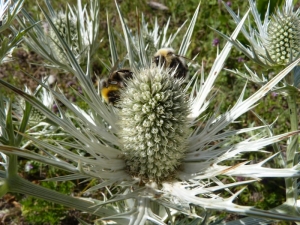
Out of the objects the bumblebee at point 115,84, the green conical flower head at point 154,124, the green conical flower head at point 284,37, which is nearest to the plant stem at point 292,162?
the green conical flower head at point 284,37

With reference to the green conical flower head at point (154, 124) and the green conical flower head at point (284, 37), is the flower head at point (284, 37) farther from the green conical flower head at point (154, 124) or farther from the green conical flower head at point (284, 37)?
the green conical flower head at point (154, 124)

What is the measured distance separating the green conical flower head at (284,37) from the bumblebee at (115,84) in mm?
767

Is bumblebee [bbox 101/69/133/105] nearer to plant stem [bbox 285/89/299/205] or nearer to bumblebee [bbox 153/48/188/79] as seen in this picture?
bumblebee [bbox 153/48/188/79]

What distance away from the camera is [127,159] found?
4.49 ft

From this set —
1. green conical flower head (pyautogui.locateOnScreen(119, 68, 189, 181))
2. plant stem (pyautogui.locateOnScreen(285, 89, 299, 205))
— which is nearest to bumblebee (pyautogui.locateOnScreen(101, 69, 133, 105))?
green conical flower head (pyautogui.locateOnScreen(119, 68, 189, 181))

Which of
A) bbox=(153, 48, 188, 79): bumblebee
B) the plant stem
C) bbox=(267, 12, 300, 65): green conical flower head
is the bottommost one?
the plant stem

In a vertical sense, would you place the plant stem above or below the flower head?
below

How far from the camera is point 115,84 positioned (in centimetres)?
147

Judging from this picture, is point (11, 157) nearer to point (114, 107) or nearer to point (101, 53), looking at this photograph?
point (114, 107)

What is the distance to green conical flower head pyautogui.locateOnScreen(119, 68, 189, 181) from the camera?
50.1 inches

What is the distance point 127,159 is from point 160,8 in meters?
2.29

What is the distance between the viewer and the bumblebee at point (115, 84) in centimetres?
147

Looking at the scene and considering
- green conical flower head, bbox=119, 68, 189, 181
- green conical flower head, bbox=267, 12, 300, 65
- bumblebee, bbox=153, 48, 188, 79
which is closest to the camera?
green conical flower head, bbox=119, 68, 189, 181

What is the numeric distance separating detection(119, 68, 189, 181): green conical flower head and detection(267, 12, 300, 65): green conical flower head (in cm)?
69
